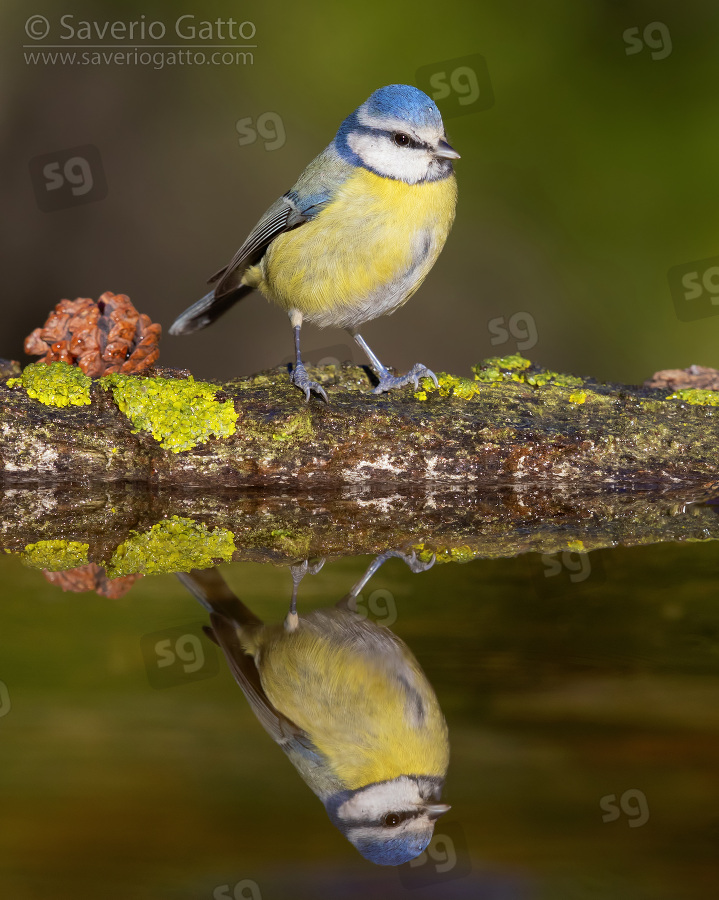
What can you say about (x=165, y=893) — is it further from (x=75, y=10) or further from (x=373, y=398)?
(x=75, y=10)

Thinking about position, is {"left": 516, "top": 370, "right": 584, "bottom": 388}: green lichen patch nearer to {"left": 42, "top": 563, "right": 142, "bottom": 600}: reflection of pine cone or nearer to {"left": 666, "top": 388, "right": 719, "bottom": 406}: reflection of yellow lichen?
{"left": 666, "top": 388, "right": 719, "bottom": 406}: reflection of yellow lichen

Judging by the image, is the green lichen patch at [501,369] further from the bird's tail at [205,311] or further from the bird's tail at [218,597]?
the bird's tail at [218,597]

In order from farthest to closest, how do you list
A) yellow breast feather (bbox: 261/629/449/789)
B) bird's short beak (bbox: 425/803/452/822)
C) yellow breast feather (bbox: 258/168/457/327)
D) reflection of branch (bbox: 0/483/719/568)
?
yellow breast feather (bbox: 258/168/457/327) < reflection of branch (bbox: 0/483/719/568) < yellow breast feather (bbox: 261/629/449/789) < bird's short beak (bbox: 425/803/452/822)

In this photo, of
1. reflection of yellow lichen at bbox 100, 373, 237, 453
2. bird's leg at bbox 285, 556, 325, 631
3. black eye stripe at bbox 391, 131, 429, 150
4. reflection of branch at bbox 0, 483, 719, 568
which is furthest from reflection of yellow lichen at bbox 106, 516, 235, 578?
black eye stripe at bbox 391, 131, 429, 150

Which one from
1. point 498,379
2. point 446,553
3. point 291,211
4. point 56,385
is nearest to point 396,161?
point 291,211

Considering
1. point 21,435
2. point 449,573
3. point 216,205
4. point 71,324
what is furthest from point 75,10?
point 449,573

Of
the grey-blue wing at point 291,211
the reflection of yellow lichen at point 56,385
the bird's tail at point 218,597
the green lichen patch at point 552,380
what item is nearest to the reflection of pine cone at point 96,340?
the reflection of yellow lichen at point 56,385
